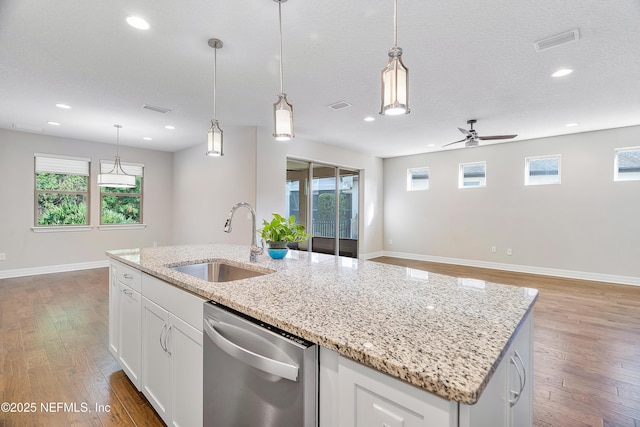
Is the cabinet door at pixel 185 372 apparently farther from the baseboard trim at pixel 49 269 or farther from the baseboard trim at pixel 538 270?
the baseboard trim at pixel 538 270

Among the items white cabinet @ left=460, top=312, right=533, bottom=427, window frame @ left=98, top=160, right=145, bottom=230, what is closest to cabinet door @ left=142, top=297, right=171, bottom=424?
white cabinet @ left=460, top=312, right=533, bottom=427

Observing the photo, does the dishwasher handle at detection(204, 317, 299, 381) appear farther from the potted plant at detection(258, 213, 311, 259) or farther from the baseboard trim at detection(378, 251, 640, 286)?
the baseboard trim at detection(378, 251, 640, 286)

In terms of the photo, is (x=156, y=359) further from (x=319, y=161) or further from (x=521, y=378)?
(x=319, y=161)

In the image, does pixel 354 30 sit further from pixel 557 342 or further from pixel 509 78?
pixel 557 342

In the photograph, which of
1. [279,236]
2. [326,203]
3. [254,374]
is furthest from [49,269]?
[254,374]

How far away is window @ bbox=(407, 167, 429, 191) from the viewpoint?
7.18m

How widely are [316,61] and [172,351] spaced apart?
248cm

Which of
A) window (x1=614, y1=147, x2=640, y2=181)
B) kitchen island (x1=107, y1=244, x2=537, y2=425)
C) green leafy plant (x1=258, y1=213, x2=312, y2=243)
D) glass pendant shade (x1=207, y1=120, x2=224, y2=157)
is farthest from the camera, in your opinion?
window (x1=614, y1=147, x2=640, y2=181)

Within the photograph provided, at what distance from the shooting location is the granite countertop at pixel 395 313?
0.69 metres

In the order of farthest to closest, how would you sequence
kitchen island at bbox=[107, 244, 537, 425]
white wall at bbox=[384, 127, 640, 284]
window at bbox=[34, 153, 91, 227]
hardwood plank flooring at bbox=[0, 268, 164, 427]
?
window at bbox=[34, 153, 91, 227] → white wall at bbox=[384, 127, 640, 284] → hardwood plank flooring at bbox=[0, 268, 164, 427] → kitchen island at bbox=[107, 244, 537, 425]

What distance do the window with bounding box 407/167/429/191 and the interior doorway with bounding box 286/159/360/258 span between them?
1.32m

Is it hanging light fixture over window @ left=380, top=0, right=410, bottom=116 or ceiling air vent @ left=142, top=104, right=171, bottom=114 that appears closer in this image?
hanging light fixture over window @ left=380, top=0, right=410, bottom=116

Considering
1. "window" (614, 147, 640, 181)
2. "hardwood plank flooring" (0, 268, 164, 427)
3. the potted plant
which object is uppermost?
"window" (614, 147, 640, 181)

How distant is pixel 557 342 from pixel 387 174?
5528 millimetres
